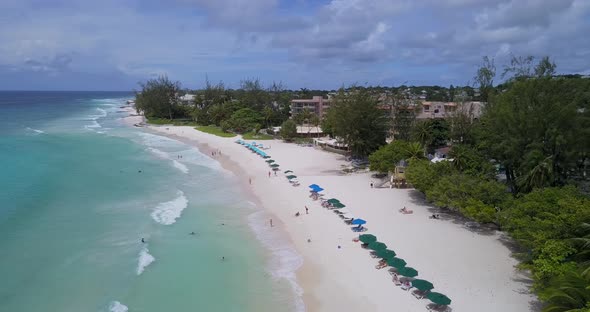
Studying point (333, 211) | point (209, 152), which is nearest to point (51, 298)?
point (333, 211)

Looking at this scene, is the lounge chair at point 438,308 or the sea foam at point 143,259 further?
the sea foam at point 143,259

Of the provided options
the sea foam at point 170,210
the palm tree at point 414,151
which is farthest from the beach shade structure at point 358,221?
the palm tree at point 414,151

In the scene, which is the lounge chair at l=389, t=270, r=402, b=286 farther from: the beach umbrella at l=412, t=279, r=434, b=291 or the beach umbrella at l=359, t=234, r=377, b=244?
the beach umbrella at l=359, t=234, r=377, b=244

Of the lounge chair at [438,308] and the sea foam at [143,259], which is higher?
the lounge chair at [438,308]

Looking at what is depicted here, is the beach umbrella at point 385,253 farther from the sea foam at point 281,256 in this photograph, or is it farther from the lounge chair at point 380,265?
the sea foam at point 281,256

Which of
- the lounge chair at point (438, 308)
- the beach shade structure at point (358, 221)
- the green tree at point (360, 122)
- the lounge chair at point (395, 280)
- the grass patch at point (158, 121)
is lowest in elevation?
the lounge chair at point (438, 308)

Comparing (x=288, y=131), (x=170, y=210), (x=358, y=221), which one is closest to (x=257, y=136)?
(x=288, y=131)

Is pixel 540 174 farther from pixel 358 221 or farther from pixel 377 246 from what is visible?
pixel 377 246
